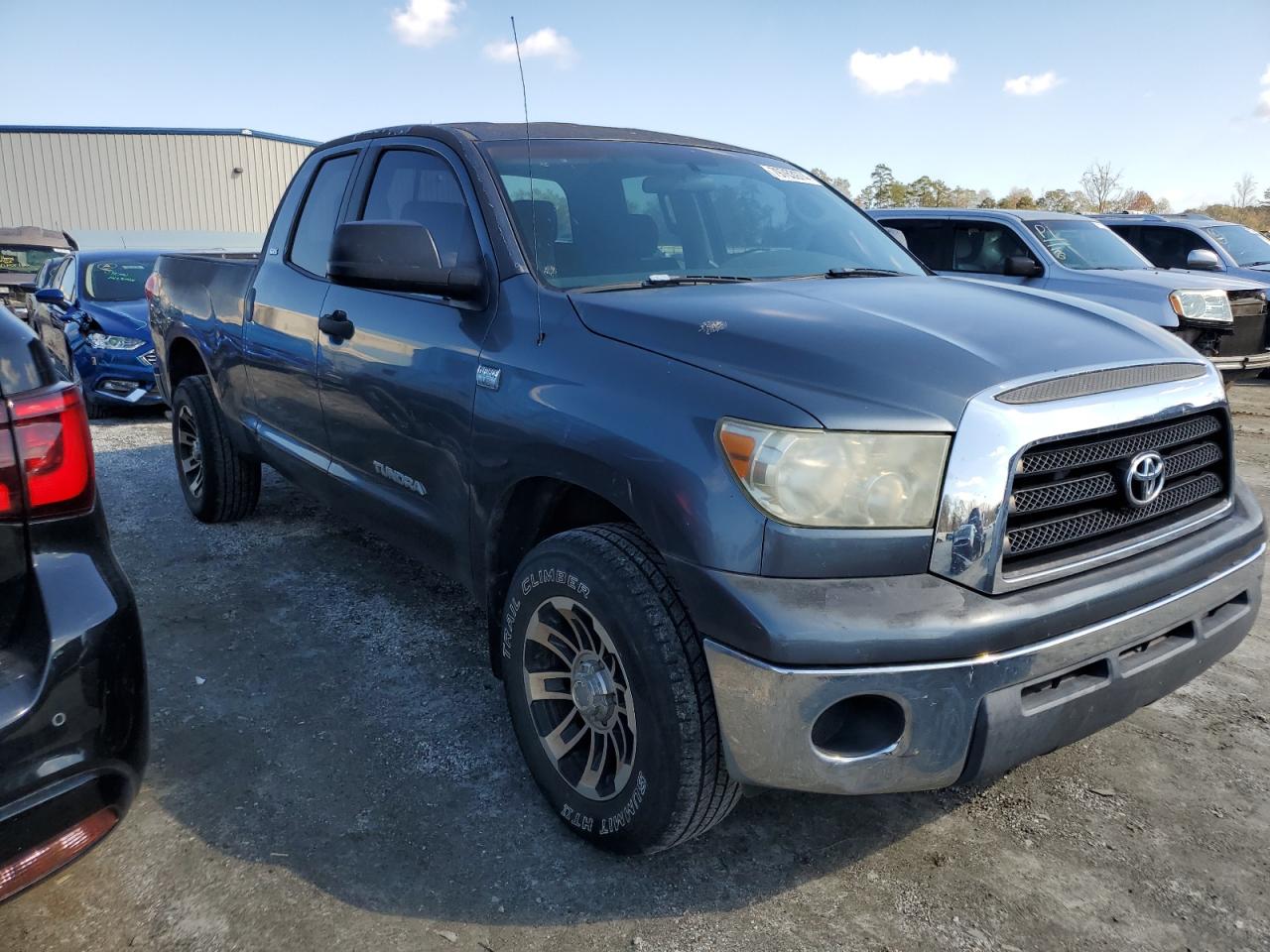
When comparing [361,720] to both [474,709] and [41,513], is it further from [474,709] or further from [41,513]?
[41,513]

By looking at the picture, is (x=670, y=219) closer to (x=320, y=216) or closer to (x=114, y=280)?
(x=320, y=216)

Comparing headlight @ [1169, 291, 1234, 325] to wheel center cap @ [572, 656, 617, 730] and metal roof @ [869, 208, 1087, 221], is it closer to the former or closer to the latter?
metal roof @ [869, 208, 1087, 221]

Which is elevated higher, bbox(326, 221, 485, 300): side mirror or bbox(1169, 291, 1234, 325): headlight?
bbox(326, 221, 485, 300): side mirror

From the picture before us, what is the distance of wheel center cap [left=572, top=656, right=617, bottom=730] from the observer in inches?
91.4

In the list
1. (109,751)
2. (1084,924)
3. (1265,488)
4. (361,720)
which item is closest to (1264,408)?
(1265,488)

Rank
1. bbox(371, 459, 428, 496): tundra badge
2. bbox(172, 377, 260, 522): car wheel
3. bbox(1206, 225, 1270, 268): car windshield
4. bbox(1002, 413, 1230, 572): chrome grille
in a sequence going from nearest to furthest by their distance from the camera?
1. bbox(1002, 413, 1230, 572): chrome grille
2. bbox(371, 459, 428, 496): tundra badge
3. bbox(172, 377, 260, 522): car wheel
4. bbox(1206, 225, 1270, 268): car windshield

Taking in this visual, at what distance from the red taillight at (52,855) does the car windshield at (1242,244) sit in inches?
514

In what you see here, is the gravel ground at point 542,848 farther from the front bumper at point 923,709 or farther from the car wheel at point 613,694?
the front bumper at point 923,709

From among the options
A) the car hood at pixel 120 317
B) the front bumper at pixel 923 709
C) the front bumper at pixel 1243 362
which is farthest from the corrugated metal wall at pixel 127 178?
the front bumper at pixel 923 709

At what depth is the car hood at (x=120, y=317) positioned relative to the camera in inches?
332

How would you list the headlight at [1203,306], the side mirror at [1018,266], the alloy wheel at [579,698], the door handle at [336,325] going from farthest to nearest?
the headlight at [1203,306] → the side mirror at [1018,266] → the door handle at [336,325] → the alloy wheel at [579,698]

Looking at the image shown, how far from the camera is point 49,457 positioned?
6.19 feet

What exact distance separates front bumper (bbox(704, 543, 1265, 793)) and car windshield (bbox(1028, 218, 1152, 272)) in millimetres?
7329

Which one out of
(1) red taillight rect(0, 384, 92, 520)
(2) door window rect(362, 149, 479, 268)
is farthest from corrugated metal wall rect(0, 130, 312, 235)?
(1) red taillight rect(0, 384, 92, 520)
